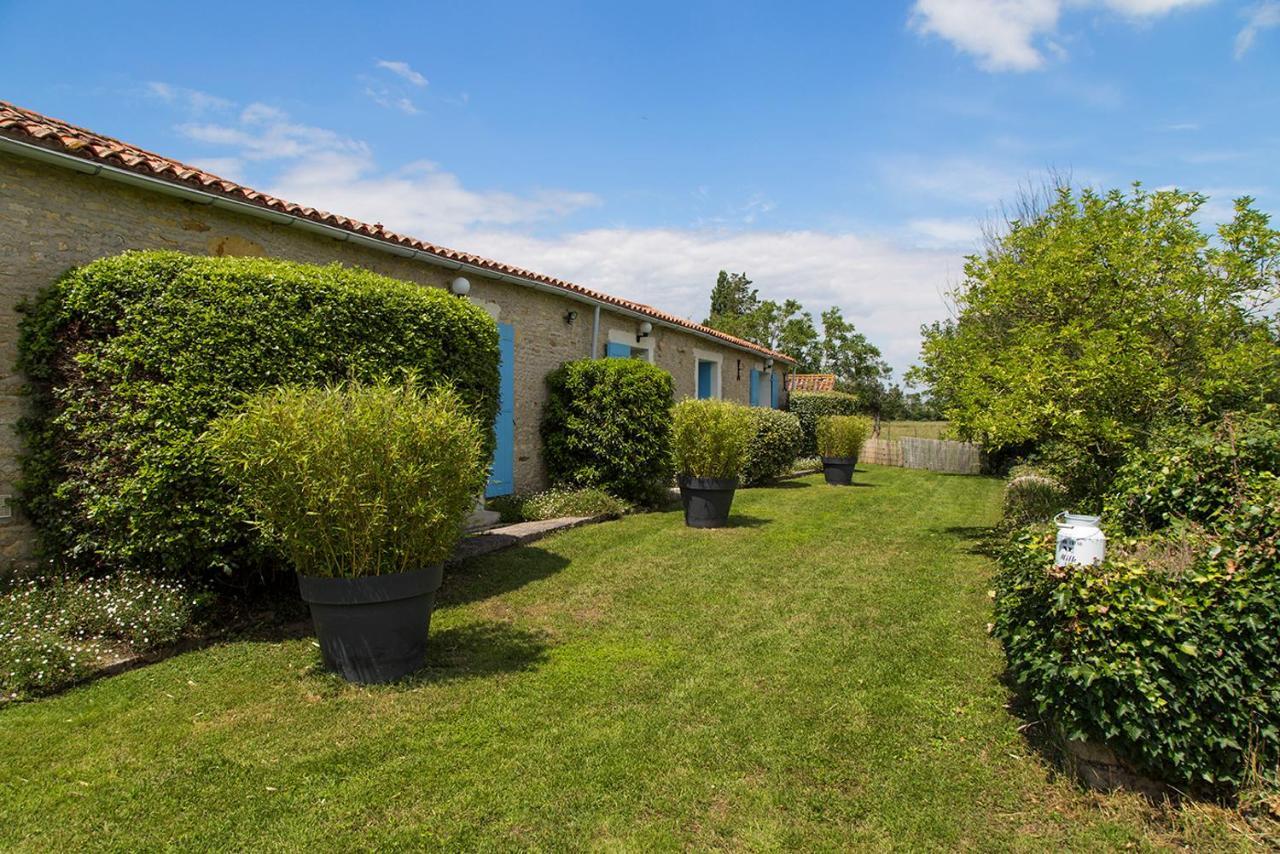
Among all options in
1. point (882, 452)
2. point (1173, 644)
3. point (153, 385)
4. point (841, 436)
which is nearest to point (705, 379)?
point (841, 436)

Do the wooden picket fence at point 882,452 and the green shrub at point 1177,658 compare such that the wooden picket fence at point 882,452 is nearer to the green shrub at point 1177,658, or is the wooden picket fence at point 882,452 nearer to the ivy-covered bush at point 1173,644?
the ivy-covered bush at point 1173,644

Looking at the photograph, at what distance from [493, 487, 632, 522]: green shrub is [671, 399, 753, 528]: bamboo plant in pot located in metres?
1.10

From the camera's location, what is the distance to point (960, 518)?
970 centimetres

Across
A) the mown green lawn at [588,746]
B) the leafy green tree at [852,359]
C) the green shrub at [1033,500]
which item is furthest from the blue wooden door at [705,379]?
the leafy green tree at [852,359]

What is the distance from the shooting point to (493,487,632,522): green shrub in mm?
8297

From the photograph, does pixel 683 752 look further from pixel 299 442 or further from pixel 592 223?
pixel 592 223

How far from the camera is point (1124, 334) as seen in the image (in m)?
A: 5.44

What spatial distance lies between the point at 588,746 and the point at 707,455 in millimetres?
5466

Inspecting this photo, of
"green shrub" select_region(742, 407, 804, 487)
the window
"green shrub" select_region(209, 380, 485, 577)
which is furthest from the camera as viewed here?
the window

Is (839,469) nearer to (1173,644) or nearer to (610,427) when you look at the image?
(610,427)

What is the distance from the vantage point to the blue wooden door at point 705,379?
1565 cm

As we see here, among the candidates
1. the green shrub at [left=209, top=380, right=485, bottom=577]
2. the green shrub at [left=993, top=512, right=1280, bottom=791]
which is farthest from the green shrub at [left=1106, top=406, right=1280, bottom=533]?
the green shrub at [left=209, top=380, right=485, bottom=577]

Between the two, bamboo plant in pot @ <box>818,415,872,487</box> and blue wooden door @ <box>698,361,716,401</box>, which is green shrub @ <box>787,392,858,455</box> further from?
bamboo plant in pot @ <box>818,415,872,487</box>

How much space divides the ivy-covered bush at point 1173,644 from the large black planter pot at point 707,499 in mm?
5288
